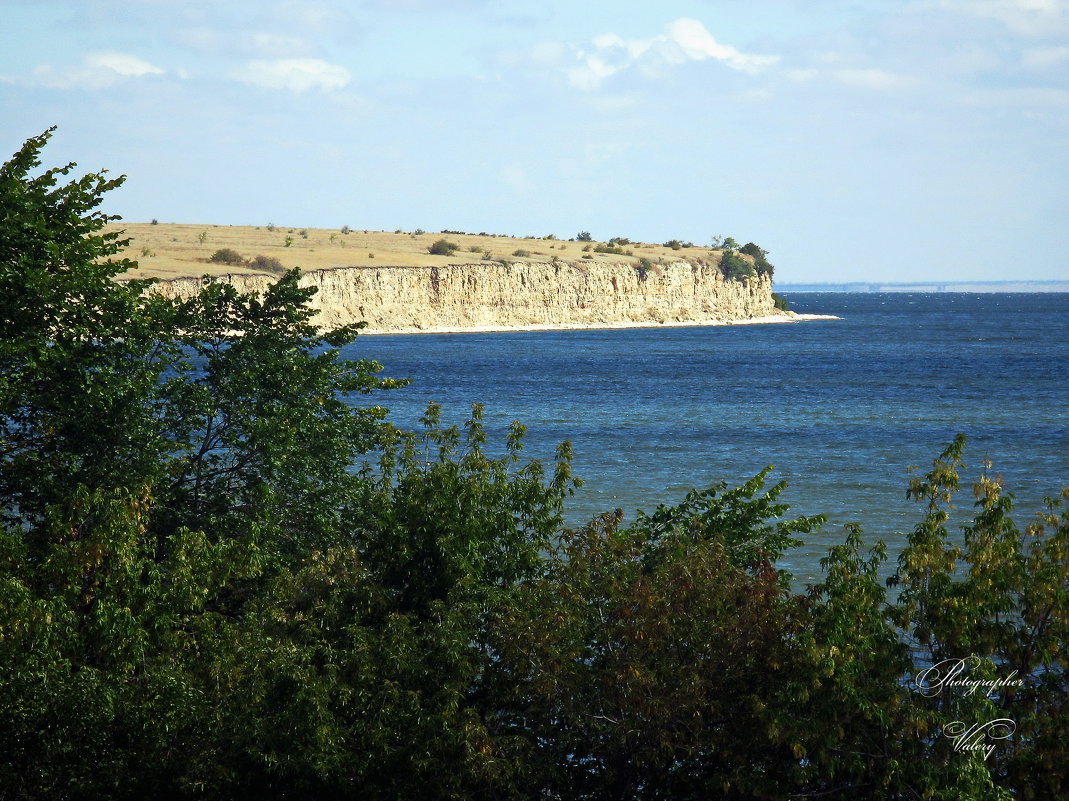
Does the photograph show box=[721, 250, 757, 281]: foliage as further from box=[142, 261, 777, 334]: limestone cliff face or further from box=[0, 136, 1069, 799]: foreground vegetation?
box=[0, 136, 1069, 799]: foreground vegetation

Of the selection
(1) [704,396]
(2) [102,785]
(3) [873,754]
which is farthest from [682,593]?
(1) [704,396]

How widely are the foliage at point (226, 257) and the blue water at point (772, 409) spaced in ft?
62.9

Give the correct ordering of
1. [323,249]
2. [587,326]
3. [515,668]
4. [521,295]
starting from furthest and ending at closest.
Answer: [587,326], [323,249], [521,295], [515,668]

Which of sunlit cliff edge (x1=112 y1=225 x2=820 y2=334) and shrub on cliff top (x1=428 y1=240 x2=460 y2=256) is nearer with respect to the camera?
sunlit cliff edge (x1=112 y1=225 x2=820 y2=334)

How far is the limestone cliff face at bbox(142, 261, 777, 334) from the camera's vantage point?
115875 mm

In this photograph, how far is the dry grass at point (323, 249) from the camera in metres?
116

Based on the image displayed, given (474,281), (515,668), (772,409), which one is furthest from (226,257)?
(515,668)

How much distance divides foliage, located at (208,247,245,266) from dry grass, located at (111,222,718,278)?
→ 1.30 m

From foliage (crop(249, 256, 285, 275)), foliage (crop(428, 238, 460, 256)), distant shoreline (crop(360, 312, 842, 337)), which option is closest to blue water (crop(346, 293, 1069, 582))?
distant shoreline (crop(360, 312, 842, 337))

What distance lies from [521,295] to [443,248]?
17.4 m

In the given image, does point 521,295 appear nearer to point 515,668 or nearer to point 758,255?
point 758,255

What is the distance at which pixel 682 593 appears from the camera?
10.9 m

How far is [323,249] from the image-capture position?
136875 mm

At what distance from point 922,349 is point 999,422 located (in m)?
57.4
